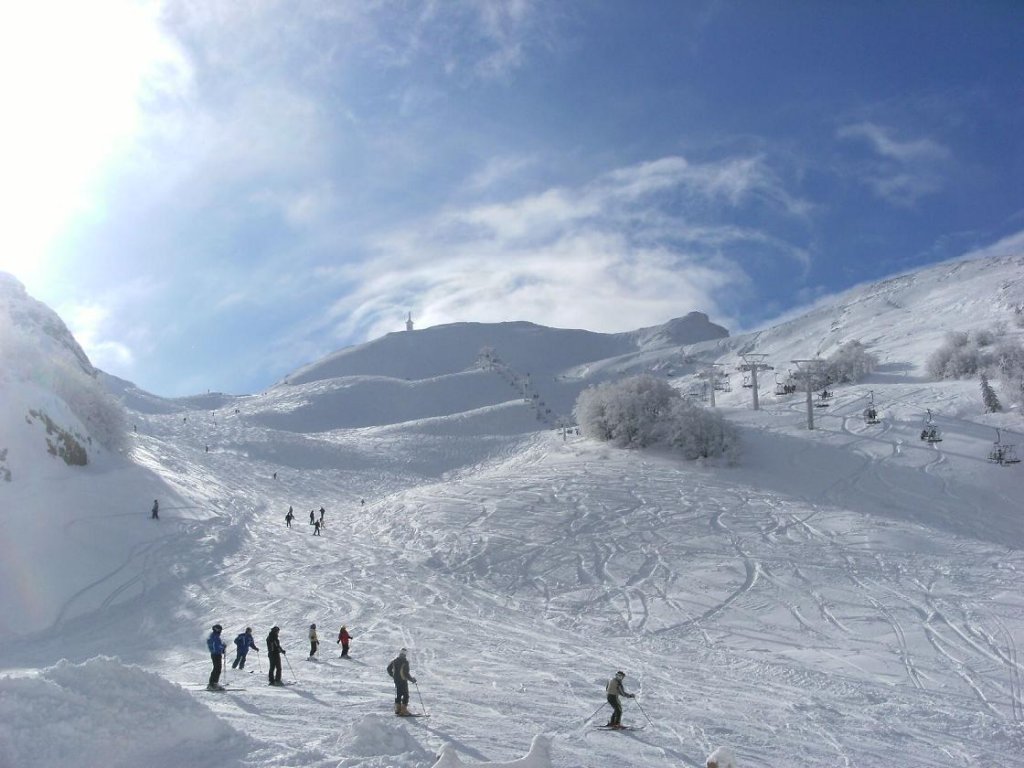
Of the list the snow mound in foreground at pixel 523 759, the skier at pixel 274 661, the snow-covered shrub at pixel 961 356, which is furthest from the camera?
the snow-covered shrub at pixel 961 356

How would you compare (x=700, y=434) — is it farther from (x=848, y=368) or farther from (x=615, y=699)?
(x=848, y=368)

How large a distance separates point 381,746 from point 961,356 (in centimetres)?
6864

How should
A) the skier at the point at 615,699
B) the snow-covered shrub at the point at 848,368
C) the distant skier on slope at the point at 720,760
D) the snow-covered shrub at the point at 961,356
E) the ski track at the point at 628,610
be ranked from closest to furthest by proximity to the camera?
the distant skier on slope at the point at 720,760 < the skier at the point at 615,699 < the ski track at the point at 628,610 < the snow-covered shrub at the point at 961,356 < the snow-covered shrub at the point at 848,368

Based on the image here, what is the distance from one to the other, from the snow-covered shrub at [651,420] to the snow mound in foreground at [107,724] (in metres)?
37.3

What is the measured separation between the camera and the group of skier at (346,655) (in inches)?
470

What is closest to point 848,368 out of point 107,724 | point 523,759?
point 523,759

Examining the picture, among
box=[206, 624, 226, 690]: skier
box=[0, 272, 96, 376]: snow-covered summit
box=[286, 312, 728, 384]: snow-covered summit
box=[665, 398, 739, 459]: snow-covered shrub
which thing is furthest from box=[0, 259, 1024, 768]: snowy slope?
box=[286, 312, 728, 384]: snow-covered summit

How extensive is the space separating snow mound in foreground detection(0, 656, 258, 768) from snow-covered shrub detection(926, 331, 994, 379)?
67.6 m

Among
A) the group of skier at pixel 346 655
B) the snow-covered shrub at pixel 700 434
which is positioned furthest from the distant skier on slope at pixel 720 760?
the snow-covered shrub at pixel 700 434

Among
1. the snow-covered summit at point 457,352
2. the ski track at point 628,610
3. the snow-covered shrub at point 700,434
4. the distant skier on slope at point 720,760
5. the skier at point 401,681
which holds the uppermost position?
the snow-covered summit at point 457,352

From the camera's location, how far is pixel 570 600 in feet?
84.0

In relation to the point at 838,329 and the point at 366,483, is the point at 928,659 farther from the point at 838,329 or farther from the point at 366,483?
the point at 838,329

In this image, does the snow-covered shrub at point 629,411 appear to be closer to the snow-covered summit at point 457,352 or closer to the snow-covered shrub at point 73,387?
the snow-covered shrub at point 73,387

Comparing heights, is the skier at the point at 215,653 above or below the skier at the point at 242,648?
above
